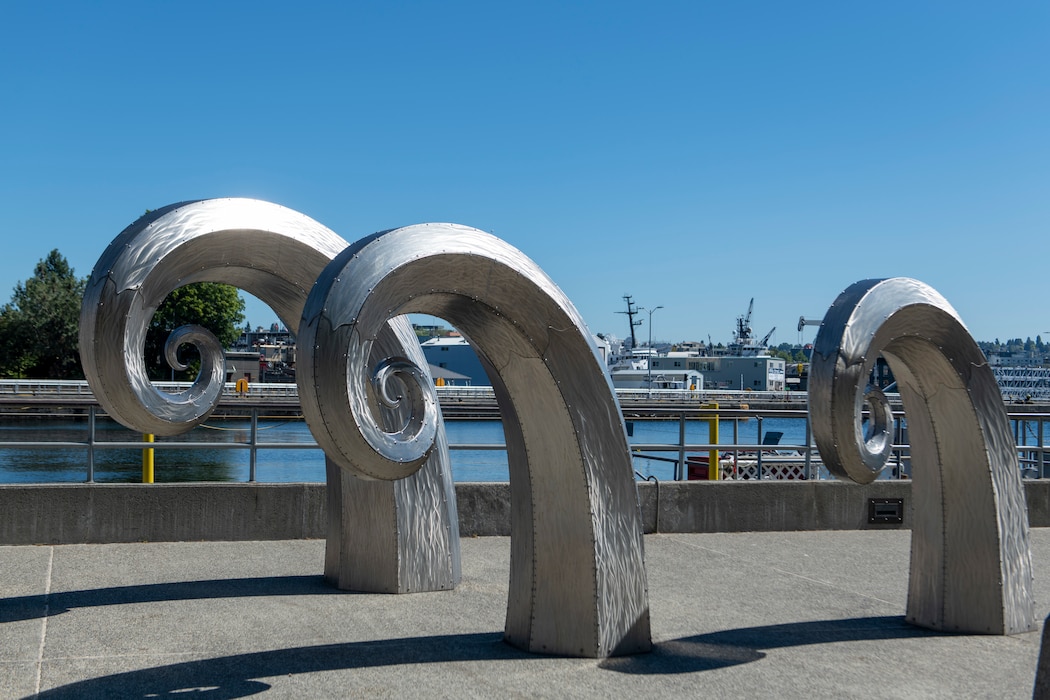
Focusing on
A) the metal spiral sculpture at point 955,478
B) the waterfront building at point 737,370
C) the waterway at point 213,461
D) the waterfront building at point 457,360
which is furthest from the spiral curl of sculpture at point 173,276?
the waterfront building at point 737,370

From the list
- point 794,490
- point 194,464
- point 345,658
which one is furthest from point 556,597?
point 194,464

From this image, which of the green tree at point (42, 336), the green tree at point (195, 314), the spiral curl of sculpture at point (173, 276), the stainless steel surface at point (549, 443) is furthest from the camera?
the green tree at point (42, 336)

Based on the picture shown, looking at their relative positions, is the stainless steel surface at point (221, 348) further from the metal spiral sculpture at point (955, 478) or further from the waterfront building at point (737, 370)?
the waterfront building at point (737, 370)

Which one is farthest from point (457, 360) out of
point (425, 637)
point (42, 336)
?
point (425, 637)

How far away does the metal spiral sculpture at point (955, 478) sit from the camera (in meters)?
7.56

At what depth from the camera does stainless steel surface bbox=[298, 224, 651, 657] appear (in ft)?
21.2

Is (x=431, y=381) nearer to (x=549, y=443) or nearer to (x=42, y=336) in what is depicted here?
(x=549, y=443)

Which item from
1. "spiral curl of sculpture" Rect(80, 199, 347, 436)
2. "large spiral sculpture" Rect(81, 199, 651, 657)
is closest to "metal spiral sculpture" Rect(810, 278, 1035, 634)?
"large spiral sculpture" Rect(81, 199, 651, 657)

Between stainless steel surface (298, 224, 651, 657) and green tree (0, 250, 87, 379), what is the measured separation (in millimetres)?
65545

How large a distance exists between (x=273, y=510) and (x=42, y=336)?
62302 millimetres

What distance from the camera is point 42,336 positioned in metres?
66.9

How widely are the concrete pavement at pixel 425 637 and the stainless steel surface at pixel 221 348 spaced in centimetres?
35

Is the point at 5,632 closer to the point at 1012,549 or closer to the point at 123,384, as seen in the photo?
the point at 123,384

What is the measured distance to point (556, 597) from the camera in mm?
6789
